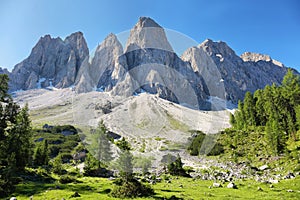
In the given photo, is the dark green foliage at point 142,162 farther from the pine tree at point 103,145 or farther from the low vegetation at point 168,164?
the pine tree at point 103,145

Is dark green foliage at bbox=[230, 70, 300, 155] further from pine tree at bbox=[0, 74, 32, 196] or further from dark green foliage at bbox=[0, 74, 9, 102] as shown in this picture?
dark green foliage at bbox=[0, 74, 9, 102]

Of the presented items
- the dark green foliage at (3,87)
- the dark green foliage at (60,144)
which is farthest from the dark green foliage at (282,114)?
the dark green foliage at (60,144)

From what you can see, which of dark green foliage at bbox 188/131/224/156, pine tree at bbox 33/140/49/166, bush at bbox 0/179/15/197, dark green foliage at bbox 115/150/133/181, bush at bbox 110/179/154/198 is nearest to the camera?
dark green foliage at bbox 115/150/133/181

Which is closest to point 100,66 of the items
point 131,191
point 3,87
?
point 131,191

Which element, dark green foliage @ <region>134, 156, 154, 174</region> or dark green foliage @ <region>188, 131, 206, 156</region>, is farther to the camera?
dark green foliage @ <region>188, 131, 206, 156</region>

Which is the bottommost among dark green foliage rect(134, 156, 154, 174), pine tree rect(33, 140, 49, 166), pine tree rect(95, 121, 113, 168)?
pine tree rect(33, 140, 49, 166)

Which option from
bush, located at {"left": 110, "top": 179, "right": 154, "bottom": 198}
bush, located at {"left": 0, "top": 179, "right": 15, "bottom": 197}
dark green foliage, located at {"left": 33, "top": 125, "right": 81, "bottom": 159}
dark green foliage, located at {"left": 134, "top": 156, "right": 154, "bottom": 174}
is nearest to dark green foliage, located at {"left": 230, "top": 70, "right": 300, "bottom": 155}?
bush, located at {"left": 110, "top": 179, "right": 154, "bottom": 198}

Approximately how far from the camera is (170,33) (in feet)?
49.1

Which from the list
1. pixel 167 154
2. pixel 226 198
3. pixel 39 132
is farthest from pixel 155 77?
pixel 39 132

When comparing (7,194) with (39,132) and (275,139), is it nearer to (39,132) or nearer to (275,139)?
(275,139)

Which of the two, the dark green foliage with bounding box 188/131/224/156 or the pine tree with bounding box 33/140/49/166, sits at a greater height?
the dark green foliage with bounding box 188/131/224/156

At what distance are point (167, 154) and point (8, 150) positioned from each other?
26118 millimetres

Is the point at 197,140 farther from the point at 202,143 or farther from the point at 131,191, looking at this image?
the point at 131,191

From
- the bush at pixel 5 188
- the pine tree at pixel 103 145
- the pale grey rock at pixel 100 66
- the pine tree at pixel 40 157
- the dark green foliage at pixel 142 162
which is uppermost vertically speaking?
the pale grey rock at pixel 100 66
